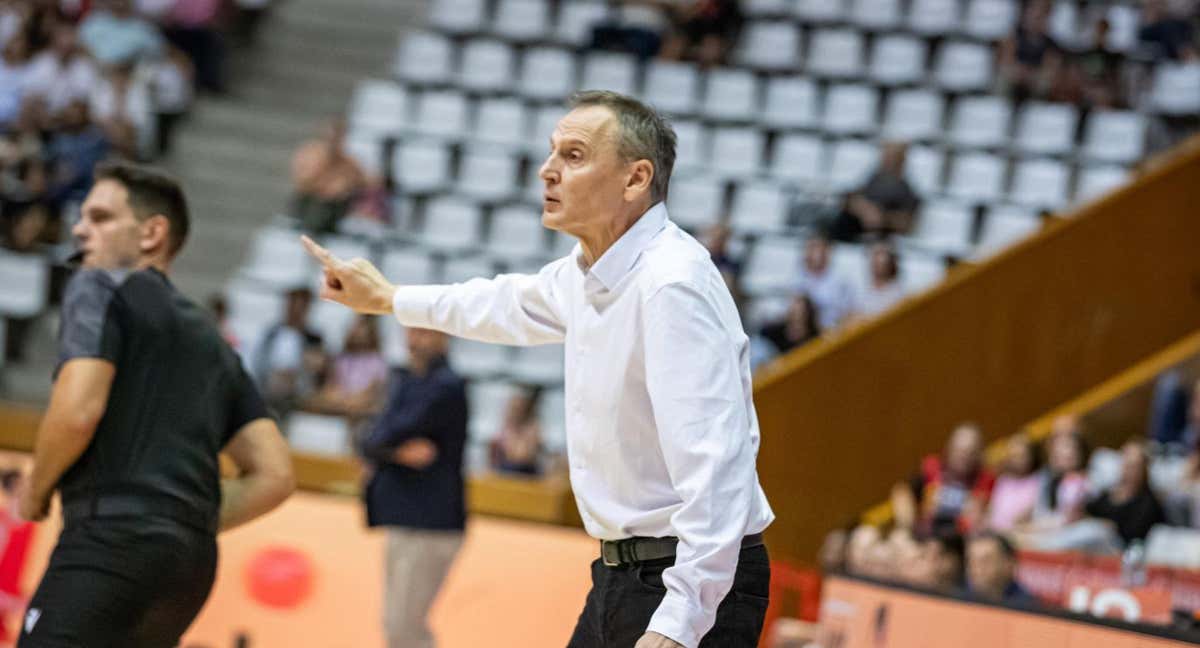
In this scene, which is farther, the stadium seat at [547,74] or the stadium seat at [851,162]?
the stadium seat at [547,74]

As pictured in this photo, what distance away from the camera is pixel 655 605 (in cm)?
342

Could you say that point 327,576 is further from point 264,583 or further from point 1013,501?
point 1013,501

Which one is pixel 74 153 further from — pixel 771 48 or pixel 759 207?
pixel 771 48

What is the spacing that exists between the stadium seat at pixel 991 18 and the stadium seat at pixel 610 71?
8.88 ft

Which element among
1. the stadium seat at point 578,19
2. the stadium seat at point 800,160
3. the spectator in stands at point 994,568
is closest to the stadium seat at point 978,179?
the stadium seat at point 800,160

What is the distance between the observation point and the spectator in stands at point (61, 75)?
559 inches

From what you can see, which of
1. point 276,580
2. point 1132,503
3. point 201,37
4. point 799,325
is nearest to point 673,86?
point 799,325

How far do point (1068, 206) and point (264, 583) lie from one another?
6414mm

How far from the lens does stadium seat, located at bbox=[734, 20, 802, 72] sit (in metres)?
14.0

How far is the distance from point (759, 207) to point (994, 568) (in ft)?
17.1

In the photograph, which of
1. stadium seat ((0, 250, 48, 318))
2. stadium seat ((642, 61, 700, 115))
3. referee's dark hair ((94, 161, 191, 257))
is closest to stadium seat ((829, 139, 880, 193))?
stadium seat ((642, 61, 700, 115))

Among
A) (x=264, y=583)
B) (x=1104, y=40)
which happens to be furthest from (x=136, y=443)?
(x=1104, y=40)

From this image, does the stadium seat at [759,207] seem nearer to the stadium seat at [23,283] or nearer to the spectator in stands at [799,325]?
the spectator in stands at [799,325]

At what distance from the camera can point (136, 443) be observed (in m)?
4.07
